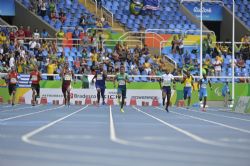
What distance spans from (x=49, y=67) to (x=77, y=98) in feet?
7.43

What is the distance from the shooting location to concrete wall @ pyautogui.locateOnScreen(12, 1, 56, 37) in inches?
1718

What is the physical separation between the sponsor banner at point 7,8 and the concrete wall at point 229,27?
50.0 ft

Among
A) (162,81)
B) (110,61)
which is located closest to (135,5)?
(110,61)

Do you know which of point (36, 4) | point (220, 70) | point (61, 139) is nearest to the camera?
point (61, 139)

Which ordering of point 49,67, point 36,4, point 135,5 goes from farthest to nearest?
point 135,5
point 36,4
point 49,67

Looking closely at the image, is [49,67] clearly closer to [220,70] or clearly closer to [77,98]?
[77,98]

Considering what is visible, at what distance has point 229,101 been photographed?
3953cm

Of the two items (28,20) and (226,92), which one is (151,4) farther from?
(226,92)

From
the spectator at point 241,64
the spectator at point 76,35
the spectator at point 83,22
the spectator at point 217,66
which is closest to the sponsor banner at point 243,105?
the spectator at point 217,66

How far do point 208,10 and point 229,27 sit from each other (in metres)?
1.95

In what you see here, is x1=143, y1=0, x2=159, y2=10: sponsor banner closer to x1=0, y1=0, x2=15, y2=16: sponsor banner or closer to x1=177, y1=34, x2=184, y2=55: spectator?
x1=177, y1=34, x2=184, y2=55: spectator

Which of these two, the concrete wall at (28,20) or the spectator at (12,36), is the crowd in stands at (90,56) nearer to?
the spectator at (12,36)

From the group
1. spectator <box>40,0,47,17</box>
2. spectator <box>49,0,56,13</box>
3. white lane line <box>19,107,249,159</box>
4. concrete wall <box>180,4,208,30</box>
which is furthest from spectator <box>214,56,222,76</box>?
white lane line <box>19,107,249,159</box>

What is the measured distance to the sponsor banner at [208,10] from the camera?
166ft
